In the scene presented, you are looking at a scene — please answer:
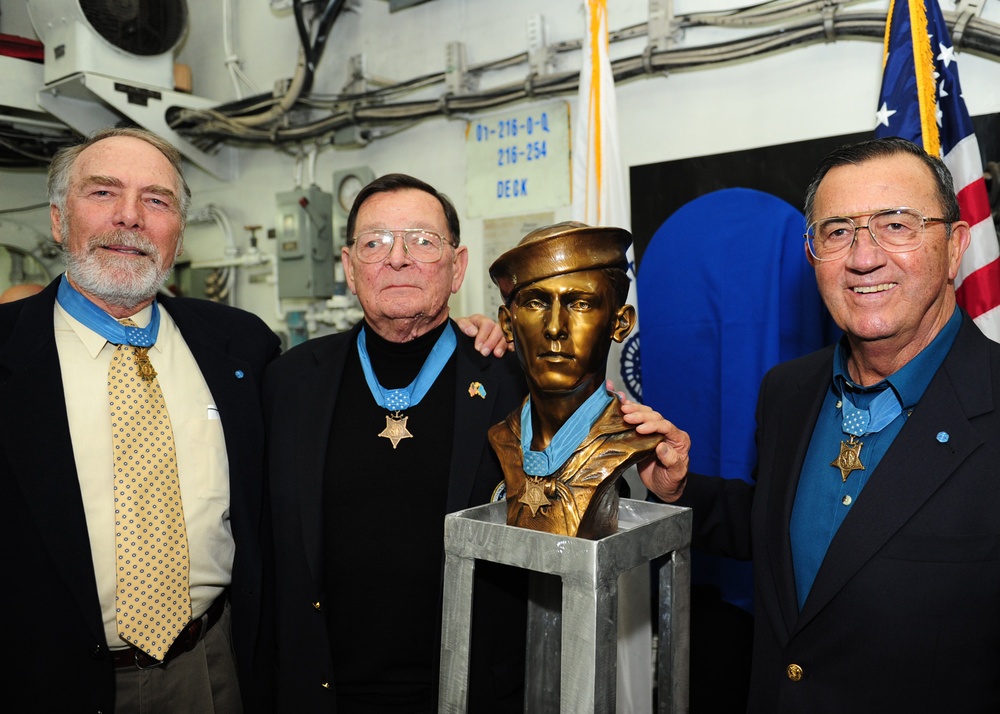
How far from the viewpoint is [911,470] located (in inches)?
51.6

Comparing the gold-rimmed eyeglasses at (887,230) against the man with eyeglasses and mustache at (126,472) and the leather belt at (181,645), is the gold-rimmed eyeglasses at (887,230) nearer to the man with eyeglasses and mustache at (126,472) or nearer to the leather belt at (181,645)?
the man with eyeglasses and mustache at (126,472)

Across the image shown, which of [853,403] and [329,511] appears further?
[329,511]

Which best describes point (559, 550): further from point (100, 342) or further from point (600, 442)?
point (100, 342)

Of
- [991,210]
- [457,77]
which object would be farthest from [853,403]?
[457,77]

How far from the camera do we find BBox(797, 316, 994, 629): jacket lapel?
129cm

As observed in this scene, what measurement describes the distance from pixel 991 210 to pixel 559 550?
6.49 feet

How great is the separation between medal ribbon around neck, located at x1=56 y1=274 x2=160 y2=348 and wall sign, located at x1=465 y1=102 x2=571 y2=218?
2.00 meters

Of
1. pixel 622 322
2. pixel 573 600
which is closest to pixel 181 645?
pixel 573 600

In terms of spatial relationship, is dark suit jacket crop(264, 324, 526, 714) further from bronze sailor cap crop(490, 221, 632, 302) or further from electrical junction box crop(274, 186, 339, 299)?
electrical junction box crop(274, 186, 339, 299)

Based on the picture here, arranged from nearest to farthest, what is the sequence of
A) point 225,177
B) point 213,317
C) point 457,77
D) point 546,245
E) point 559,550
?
point 559,550, point 546,245, point 213,317, point 457,77, point 225,177

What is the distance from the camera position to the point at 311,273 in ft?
13.7

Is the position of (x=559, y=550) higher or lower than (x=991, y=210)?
lower

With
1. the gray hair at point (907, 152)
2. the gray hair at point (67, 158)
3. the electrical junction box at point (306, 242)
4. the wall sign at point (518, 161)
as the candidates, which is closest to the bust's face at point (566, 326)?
the gray hair at point (907, 152)

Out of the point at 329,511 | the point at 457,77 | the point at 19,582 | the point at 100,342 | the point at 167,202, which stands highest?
the point at 457,77
